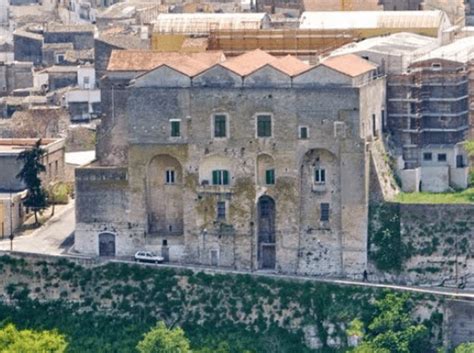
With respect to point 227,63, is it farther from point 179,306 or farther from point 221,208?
point 179,306

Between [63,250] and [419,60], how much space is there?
13185mm

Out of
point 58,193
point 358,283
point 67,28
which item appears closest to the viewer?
point 358,283

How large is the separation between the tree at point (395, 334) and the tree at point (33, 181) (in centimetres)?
1358

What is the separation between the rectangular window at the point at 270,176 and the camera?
7862 centimetres

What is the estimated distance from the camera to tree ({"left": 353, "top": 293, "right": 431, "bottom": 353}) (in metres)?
75.5

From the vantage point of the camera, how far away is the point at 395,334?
249 feet

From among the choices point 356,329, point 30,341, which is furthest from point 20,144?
point 356,329

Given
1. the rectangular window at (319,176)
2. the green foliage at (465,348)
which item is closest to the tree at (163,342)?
the rectangular window at (319,176)

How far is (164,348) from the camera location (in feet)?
246

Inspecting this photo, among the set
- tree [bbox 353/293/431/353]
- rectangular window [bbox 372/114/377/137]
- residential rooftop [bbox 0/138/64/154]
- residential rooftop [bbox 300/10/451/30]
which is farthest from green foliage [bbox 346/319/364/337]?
residential rooftop [bbox 300/10/451/30]

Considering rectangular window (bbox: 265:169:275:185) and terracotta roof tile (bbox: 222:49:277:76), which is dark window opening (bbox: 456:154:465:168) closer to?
terracotta roof tile (bbox: 222:49:277:76)

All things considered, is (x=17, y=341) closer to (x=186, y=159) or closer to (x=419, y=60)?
(x=186, y=159)

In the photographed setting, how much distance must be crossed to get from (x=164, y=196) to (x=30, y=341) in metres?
6.73

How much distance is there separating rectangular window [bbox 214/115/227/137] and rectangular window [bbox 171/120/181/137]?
3.85 ft
